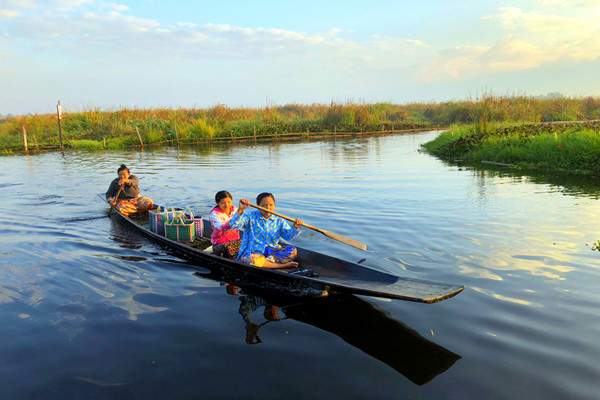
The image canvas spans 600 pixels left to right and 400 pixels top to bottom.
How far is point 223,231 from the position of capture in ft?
21.9

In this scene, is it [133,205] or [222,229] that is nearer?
[222,229]

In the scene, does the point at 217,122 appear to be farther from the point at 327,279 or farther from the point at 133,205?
the point at 327,279

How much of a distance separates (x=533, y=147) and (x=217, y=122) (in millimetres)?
23148

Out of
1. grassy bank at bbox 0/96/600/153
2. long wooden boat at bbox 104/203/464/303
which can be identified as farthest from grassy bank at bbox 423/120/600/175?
long wooden boat at bbox 104/203/464/303

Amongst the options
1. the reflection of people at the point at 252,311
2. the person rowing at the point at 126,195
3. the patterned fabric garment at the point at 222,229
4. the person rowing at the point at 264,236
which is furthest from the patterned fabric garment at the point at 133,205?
the reflection of people at the point at 252,311

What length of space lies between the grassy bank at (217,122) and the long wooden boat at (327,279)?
2158 centimetres

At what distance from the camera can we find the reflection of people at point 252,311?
4.74 metres

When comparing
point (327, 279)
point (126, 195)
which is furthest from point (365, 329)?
point (126, 195)

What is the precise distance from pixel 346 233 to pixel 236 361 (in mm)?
4590

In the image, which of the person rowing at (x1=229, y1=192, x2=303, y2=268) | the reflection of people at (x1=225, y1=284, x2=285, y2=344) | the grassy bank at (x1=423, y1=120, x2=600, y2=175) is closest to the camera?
the reflection of people at (x1=225, y1=284, x2=285, y2=344)

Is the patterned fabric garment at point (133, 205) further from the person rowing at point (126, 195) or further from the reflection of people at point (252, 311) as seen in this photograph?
the reflection of people at point (252, 311)

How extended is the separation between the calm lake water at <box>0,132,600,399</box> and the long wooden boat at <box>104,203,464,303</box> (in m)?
0.24

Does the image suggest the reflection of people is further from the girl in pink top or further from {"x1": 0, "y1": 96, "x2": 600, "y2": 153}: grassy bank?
{"x1": 0, "y1": 96, "x2": 600, "y2": 153}: grassy bank

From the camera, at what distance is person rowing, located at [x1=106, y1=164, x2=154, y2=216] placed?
32.9ft
